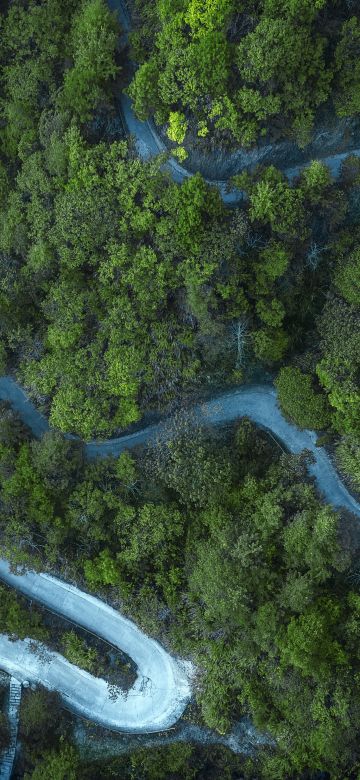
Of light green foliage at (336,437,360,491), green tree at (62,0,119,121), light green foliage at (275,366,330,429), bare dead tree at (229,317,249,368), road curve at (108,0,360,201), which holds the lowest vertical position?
light green foliage at (336,437,360,491)

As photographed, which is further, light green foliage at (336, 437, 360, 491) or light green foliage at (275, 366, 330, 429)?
light green foliage at (275, 366, 330, 429)

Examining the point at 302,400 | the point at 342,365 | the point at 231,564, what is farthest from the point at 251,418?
the point at 231,564

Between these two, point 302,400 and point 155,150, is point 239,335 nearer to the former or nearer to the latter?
point 302,400

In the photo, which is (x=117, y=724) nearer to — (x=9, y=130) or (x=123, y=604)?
(x=123, y=604)

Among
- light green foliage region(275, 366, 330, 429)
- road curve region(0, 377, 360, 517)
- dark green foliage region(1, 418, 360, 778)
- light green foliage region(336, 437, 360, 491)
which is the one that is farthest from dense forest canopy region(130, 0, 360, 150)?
dark green foliage region(1, 418, 360, 778)

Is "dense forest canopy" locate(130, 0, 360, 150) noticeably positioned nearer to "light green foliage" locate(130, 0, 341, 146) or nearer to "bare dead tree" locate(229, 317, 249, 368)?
"light green foliage" locate(130, 0, 341, 146)

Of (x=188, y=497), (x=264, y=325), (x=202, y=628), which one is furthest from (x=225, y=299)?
(x=202, y=628)
